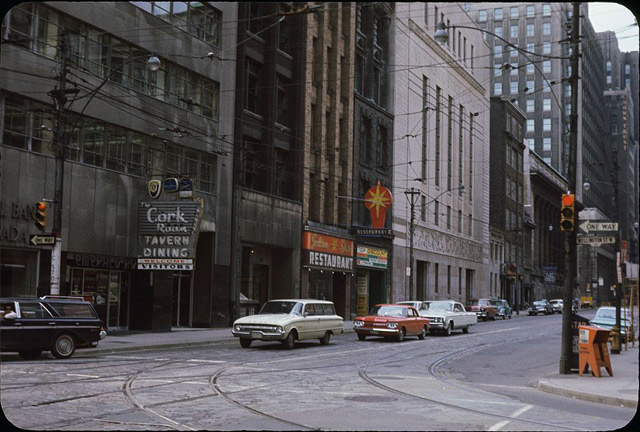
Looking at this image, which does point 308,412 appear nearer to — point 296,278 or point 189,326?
point 189,326

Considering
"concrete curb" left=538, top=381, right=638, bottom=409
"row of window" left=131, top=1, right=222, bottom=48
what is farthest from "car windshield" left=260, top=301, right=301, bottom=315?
"row of window" left=131, top=1, right=222, bottom=48

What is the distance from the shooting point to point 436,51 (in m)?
69.6

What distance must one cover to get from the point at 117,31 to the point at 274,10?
1395 cm

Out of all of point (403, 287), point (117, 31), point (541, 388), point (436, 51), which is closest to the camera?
point (541, 388)

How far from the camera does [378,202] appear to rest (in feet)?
168

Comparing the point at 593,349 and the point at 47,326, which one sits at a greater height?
the point at 47,326

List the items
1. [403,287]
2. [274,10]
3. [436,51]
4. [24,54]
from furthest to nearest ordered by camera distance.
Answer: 1. [436,51]
2. [403,287]
3. [274,10]
4. [24,54]

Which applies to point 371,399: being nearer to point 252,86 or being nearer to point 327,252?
point 252,86

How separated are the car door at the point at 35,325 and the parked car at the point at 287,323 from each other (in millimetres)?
7235

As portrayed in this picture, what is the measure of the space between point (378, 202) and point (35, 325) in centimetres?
3345

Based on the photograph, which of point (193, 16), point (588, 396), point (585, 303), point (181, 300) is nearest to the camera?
point (588, 396)

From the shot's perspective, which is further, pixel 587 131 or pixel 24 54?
pixel 587 131

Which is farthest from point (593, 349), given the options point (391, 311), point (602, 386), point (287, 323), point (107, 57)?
point (107, 57)

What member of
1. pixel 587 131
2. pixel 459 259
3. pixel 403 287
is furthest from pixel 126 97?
pixel 587 131
